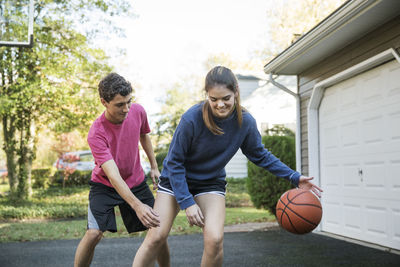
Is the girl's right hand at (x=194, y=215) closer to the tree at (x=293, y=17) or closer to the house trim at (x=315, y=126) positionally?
the house trim at (x=315, y=126)

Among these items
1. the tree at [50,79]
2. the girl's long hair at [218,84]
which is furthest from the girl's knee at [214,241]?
the tree at [50,79]

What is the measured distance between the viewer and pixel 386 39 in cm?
577

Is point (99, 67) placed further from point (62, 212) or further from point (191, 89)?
point (191, 89)

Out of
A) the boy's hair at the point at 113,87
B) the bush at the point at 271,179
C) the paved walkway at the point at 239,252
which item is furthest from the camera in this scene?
the bush at the point at 271,179

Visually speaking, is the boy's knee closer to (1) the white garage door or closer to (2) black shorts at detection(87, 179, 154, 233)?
(2) black shorts at detection(87, 179, 154, 233)

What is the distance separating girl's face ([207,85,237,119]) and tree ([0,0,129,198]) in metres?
9.96

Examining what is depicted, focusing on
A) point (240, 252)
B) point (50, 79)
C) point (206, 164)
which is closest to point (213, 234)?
point (206, 164)

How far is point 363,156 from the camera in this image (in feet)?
21.5

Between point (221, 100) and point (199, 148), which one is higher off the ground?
point (221, 100)

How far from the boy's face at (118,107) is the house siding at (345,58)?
3952 mm

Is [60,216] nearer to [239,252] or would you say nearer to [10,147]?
[10,147]

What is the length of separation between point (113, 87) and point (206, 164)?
0.90 metres

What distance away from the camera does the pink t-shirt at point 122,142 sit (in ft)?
11.2

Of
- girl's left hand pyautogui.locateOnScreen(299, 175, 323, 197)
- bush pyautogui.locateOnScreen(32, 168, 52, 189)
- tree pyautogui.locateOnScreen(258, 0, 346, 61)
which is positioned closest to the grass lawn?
bush pyautogui.locateOnScreen(32, 168, 52, 189)
